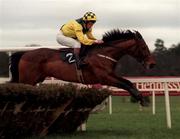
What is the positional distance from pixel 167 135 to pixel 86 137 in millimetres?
1142

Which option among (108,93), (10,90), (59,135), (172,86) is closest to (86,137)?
(59,135)

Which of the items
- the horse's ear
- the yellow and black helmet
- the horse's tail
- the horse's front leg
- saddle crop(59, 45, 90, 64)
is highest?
the yellow and black helmet

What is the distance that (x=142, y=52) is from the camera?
35.9 ft

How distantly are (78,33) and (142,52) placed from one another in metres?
1.14

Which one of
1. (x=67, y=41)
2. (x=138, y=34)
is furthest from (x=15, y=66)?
(x=138, y=34)

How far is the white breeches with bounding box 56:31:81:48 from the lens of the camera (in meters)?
11.1

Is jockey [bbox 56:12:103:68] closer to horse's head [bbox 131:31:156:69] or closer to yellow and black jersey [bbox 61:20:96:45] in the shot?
yellow and black jersey [bbox 61:20:96:45]

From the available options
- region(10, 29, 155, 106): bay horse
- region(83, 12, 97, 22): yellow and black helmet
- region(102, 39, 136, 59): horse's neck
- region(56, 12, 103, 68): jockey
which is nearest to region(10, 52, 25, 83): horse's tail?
region(10, 29, 155, 106): bay horse

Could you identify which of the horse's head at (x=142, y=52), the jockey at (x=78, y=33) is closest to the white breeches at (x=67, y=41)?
the jockey at (x=78, y=33)

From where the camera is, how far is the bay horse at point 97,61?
10.8m

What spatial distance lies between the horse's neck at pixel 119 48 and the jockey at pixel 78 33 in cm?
22

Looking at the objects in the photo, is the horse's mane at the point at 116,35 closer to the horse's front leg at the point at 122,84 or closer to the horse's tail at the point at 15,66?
the horse's front leg at the point at 122,84

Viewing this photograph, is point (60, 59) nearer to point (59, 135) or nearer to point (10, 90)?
point (59, 135)

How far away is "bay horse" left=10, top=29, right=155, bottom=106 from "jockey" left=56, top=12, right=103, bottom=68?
18 centimetres
